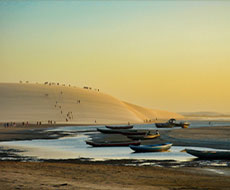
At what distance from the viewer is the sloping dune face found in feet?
516

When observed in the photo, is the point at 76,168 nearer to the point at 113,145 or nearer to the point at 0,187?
the point at 0,187

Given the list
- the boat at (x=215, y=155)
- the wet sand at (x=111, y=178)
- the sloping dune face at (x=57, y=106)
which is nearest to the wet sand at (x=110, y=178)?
the wet sand at (x=111, y=178)

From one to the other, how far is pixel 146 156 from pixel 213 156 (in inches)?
236

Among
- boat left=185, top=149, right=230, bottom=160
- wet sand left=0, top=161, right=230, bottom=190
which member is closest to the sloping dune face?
boat left=185, top=149, right=230, bottom=160

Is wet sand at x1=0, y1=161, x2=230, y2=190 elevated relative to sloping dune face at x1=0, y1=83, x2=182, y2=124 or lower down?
lower down

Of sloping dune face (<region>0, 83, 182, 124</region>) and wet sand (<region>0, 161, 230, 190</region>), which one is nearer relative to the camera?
wet sand (<region>0, 161, 230, 190</region>)

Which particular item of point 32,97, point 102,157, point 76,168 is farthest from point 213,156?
point 32,97

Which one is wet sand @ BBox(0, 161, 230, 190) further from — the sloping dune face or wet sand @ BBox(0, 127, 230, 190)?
the sloping dune face

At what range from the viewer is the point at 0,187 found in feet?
55.8

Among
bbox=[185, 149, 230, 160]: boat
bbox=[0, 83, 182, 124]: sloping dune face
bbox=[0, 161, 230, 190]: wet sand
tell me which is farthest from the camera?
bbox=[0, 83, 182, 124]: sloping dune face

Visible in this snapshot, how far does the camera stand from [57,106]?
557ft

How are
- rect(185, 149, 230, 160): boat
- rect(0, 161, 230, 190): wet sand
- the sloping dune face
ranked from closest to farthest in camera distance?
rect(0, 161, 230, 190): wet sand, rect(185, 149, 230, 160): boat, the sloping dune face

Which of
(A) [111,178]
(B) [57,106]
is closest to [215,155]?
(A) [111,178]

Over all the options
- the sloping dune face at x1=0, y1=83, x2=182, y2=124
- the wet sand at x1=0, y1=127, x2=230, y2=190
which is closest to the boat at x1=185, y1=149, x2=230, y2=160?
the wet sand at x1=0, y1=127, x2=230, y2=190
